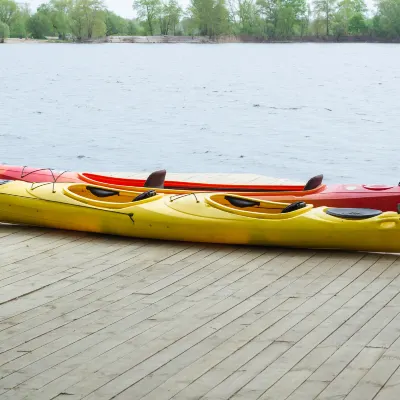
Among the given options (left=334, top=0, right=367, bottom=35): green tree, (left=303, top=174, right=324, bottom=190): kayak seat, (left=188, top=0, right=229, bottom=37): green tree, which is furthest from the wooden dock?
(left=334, top=0, right=367, bottom=35): green tree

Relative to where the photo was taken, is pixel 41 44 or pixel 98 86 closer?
pixel 98 86

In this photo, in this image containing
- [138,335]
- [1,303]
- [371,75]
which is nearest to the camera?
[138,335]

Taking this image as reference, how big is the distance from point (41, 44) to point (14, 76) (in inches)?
1505

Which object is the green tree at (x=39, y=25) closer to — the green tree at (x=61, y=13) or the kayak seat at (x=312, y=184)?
the green tree at (x=61, y=13)

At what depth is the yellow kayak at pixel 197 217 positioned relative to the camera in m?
4.10

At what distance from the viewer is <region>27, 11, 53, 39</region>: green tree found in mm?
75250

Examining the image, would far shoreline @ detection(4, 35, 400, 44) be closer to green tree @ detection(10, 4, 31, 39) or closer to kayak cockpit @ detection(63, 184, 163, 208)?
green tree @ detection(10, 4, 31, 39)

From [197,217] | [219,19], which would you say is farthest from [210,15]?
[197,217]

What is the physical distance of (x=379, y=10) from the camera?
68250 millimetres

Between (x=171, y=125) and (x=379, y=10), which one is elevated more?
(x=379, y=10)

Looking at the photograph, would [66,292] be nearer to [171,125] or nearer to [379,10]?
[171,125]

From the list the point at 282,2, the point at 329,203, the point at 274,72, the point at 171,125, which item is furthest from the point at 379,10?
the point at 329,203

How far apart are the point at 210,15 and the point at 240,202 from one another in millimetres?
70707

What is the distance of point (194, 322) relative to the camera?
3086 mm
